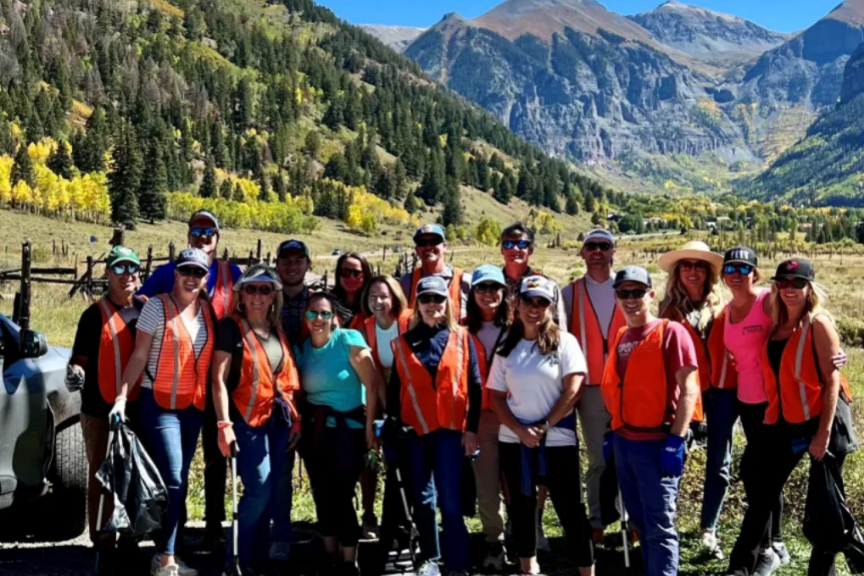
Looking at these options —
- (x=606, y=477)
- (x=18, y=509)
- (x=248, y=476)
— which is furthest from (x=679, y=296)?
(x=18, y=509)

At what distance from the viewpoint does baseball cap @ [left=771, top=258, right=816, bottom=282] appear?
4.96 metres

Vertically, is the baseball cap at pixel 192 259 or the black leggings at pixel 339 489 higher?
the baseball cap at pixel 192 259

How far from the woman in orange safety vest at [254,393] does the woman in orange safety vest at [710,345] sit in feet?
9.17

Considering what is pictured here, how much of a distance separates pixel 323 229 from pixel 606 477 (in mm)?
99462

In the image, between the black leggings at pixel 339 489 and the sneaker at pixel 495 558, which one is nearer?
the black leggings at pixel 339 489

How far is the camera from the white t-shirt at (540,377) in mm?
5023

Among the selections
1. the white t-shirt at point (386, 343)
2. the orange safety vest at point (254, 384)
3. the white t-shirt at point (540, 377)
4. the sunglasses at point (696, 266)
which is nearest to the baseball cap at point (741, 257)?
the sunglasses at point (696, 266)

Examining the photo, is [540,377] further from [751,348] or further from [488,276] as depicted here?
[751,348]

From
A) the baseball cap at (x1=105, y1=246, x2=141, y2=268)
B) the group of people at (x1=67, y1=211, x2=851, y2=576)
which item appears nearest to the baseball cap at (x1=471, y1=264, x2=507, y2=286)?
the group of people at (x1=67, y1=211, x2=851, y2=576)

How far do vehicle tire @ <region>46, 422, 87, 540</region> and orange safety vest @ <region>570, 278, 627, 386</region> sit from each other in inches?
156

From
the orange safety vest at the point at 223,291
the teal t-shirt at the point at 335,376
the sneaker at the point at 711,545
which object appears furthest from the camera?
the sneaker at the point at 711,545

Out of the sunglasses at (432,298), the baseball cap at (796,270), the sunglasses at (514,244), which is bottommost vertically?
the sunglasses at (432,298)

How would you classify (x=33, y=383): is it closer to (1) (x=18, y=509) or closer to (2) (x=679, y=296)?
(1) (x=18, y=509)

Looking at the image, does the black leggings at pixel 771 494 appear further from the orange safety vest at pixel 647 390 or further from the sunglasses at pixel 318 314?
A: the sunglasses at pixel 318 314
